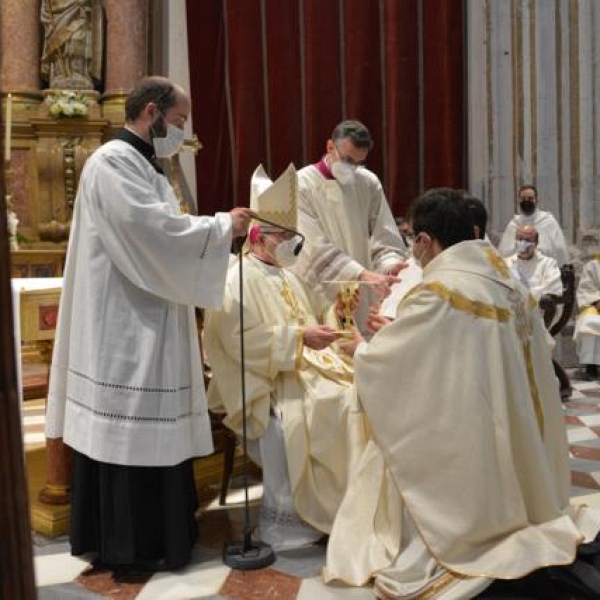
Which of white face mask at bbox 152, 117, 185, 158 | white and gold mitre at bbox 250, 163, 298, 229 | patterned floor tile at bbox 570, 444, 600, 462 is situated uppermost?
white face mask at bbox 152, 117, 185, 158

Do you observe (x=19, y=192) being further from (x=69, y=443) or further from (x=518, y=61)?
(x=518, y=61)

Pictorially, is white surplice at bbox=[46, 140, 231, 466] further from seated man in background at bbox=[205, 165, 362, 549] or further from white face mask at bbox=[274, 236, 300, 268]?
white face mask at bbox=[274, 236, 300, 268]

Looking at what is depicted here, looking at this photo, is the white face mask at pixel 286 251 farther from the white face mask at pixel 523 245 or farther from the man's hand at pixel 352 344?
the white face mask at pixel 523 245

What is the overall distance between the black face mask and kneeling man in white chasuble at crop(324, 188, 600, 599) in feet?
15.0

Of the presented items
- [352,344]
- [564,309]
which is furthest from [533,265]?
[352,344]

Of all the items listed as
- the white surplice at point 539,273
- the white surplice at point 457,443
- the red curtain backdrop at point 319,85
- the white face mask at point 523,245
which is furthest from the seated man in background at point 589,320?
the white surplice at point 457,443

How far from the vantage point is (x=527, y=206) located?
721 cm

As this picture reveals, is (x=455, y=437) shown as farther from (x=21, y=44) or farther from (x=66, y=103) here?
(x=21, y=44)

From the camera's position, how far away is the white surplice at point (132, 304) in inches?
111

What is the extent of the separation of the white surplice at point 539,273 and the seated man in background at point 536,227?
1.53 ft

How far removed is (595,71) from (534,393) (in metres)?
5.75

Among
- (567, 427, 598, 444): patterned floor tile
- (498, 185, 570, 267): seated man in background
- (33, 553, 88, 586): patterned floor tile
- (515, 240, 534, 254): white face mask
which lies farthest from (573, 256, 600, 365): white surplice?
(33, 553, 88, 586): patterned floor tile

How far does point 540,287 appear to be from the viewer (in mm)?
6461

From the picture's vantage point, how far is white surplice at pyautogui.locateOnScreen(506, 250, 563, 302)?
646 cm
